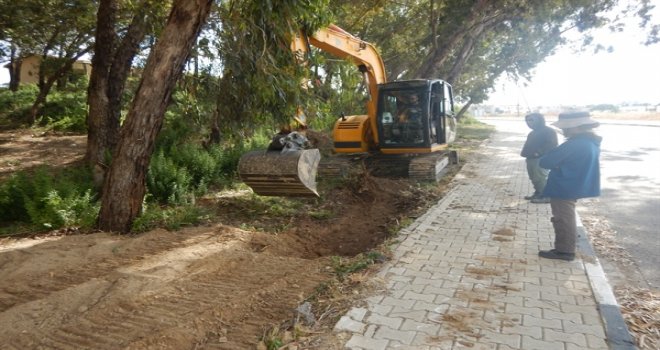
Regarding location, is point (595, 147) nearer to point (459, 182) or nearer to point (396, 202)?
point (396, 202)

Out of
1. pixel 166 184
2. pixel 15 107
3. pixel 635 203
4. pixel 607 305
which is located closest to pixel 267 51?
pixel 166 184

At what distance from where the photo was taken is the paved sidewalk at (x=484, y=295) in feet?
10.8

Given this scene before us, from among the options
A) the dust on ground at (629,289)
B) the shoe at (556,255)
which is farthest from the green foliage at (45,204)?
the dust on ground at (629,289)

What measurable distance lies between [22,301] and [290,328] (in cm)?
254

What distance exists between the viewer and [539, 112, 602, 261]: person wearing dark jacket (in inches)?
193

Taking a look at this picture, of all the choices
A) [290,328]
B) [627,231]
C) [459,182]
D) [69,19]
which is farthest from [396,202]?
[69,19]

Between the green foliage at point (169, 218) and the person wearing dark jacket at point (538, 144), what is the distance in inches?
236

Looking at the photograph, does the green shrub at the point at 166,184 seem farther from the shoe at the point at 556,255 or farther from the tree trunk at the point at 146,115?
the shoe at the point at 556,255

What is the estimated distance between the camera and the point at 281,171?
18.4ft

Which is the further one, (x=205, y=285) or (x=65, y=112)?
(x=65, y=112)

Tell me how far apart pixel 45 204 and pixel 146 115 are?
2.25m

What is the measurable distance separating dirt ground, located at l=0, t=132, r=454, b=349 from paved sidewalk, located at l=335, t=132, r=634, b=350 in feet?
1.31

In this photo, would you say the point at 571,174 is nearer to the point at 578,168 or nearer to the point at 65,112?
the point at 578,168

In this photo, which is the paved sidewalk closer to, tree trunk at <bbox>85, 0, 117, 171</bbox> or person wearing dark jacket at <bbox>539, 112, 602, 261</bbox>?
person wearing dark jacket at <bbox>539, 112, 602, 261</bbox>
